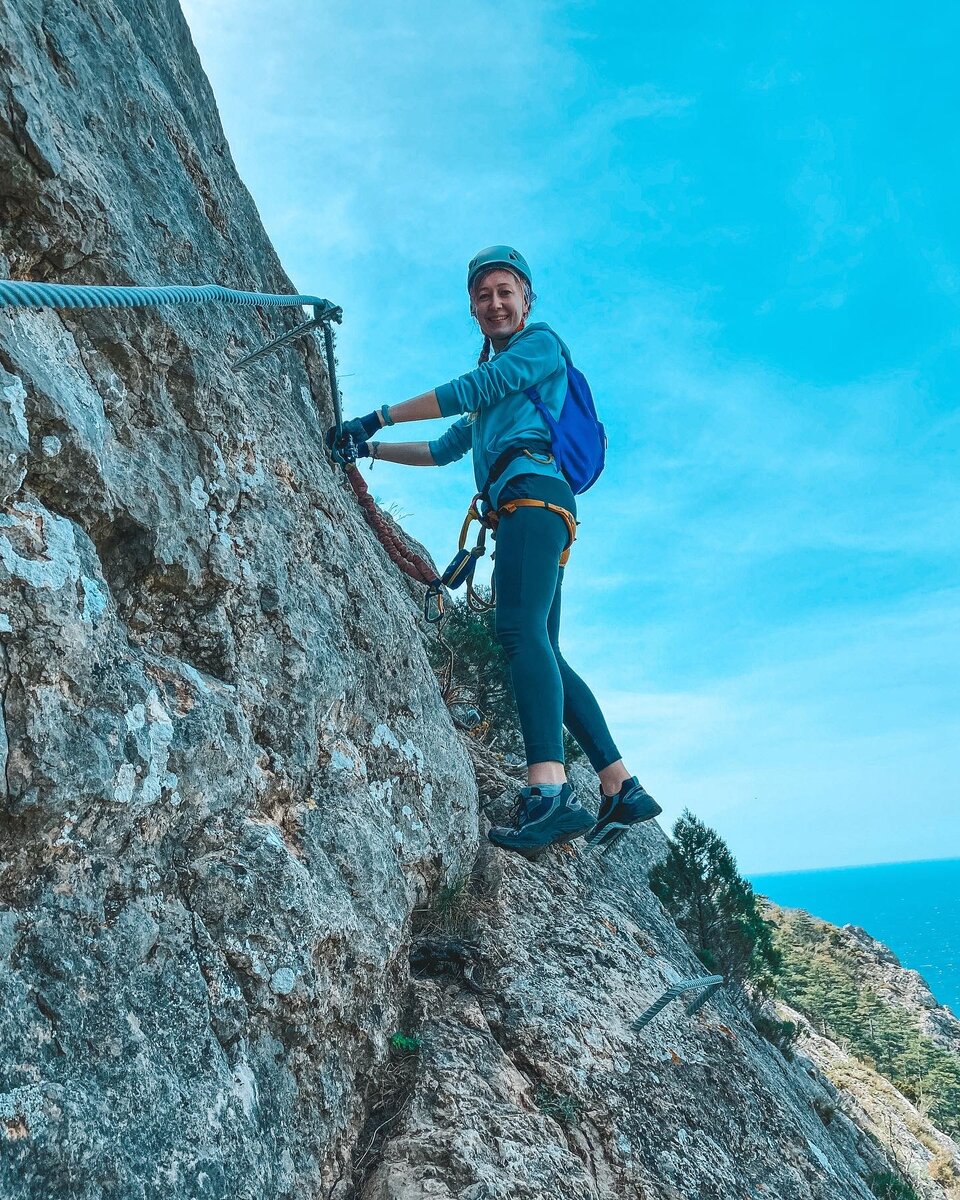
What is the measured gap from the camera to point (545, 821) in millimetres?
4371

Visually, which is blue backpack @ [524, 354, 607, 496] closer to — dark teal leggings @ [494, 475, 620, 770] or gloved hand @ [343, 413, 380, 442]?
dark teal leggings @ [494, 475, 620, 770]

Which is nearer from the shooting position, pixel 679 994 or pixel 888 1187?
pixel 679 994

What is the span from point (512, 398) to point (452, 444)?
2.45 ft

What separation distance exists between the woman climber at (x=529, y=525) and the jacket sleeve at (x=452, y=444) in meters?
0.25

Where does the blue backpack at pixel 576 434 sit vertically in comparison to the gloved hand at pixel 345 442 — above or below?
Answer: above

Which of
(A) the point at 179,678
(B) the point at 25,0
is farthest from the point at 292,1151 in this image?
(B) the point at 25,0

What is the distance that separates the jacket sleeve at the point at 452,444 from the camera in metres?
5.37

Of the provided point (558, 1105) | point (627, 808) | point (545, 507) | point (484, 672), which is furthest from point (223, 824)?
point (484, 672)

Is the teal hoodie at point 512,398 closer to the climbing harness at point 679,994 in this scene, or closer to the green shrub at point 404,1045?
the green shrub at point 404,1045

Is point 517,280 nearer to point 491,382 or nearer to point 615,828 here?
point 491,382

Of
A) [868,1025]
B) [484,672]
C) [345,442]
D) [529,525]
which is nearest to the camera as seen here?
[529,525]

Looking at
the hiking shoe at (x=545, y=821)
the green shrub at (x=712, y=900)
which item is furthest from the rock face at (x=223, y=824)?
the green shrub at (x=712, y=900)

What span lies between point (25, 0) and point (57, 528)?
98.7 inches

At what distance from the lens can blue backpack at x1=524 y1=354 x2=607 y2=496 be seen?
471 centimetres
